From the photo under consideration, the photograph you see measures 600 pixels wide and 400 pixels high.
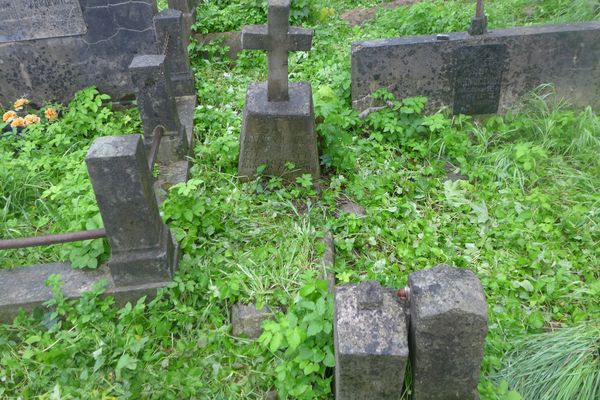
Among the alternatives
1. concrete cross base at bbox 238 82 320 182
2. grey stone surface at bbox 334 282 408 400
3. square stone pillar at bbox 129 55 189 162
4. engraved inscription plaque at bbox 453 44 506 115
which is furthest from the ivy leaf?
engraved inscription plaque at bbox 453 44 506 115

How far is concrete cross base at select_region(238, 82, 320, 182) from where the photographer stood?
403 centimetres

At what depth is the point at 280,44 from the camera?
3.93m

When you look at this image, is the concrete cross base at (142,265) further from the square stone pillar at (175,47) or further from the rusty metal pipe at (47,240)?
the square stone pillar at (175,47)

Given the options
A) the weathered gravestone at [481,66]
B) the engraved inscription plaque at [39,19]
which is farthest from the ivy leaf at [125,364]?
the engraved inscription plaque at [39,19]

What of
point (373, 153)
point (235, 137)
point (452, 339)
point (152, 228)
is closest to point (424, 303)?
point (452, 339)

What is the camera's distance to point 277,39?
3906 millimetres

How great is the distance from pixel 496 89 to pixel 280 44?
2501 mm

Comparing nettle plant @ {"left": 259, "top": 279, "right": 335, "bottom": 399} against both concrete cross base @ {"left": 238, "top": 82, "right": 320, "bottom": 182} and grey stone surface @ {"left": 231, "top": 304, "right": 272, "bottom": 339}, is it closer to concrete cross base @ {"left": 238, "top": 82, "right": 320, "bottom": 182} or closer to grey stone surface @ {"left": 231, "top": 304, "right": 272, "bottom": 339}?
grey stone surface @ {"left": 231, "top": 304, "right": 272, "bottom": 339}

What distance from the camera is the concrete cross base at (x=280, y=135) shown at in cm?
403

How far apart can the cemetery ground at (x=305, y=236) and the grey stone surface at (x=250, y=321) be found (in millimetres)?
65

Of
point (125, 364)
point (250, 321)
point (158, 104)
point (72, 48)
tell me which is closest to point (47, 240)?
point (125, 364)

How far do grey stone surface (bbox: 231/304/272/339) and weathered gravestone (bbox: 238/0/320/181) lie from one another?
149cm

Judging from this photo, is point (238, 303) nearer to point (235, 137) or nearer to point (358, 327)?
point (358, 327)

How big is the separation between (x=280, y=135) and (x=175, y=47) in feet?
6.37
